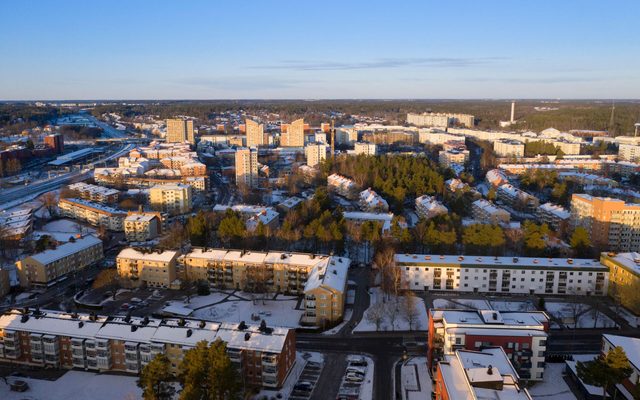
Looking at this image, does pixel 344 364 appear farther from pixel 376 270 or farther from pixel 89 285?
pixel 89 285

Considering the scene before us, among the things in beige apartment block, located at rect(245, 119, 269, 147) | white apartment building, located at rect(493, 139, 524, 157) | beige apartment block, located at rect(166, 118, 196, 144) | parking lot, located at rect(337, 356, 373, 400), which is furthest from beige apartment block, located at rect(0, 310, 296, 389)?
beige apartment block, located at rect(166, 118, 196, 144)

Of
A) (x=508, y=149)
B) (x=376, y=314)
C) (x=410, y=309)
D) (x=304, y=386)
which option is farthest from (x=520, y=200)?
(x=508, y=149)

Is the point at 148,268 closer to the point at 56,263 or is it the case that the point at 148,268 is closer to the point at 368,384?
the point at 56,263

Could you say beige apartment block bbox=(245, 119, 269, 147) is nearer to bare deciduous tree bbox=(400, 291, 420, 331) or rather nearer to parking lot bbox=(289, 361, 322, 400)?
bare deciduous tree bbox=(400, 291, 420, 331)

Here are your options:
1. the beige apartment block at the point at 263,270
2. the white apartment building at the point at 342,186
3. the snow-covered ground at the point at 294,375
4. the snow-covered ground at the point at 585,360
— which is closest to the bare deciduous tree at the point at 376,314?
the beige apartment block at the point at 263,270

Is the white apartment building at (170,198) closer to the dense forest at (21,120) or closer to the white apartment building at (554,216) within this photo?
the white apartment building at (554,216)

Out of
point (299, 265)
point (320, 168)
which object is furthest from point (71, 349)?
point (320, 168)
